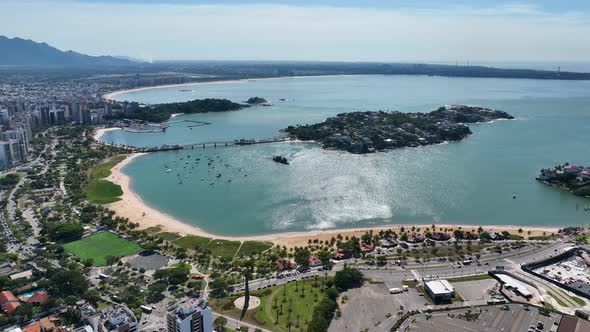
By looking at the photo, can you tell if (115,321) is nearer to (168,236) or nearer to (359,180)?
(168,236)

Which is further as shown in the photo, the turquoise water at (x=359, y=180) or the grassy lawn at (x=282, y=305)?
the turquoise water at (x=359, y=180)

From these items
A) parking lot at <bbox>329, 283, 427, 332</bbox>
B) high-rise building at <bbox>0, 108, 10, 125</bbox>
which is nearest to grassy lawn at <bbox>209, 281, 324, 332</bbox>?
parking lot at <bbox>329, 283, 427, 332</bbox>

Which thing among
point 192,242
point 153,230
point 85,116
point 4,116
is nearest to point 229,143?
point 153,230

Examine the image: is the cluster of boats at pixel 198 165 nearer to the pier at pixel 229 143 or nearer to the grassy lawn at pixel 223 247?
the pier at pixel 229 143

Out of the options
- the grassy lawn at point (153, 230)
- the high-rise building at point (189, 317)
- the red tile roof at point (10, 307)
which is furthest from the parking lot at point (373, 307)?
the grassy lawn at point (153, 230)

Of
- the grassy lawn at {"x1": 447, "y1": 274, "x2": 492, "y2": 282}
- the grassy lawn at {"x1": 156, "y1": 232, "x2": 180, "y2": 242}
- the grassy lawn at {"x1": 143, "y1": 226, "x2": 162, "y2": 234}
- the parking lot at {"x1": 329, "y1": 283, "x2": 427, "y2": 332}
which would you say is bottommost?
the parking lot at {"x1": 329, "y1": 283, "x2": 427, "y2": 332}

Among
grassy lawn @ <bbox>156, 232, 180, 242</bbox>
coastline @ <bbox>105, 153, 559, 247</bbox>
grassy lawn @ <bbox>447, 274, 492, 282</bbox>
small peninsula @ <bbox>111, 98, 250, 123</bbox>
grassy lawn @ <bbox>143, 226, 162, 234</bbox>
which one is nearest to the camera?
grassy lawn @ <bbox>447, 274, 492, 282</bbox>

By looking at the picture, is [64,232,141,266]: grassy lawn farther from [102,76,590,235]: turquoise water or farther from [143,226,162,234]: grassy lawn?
[102,76,590,235]: turquoise water
